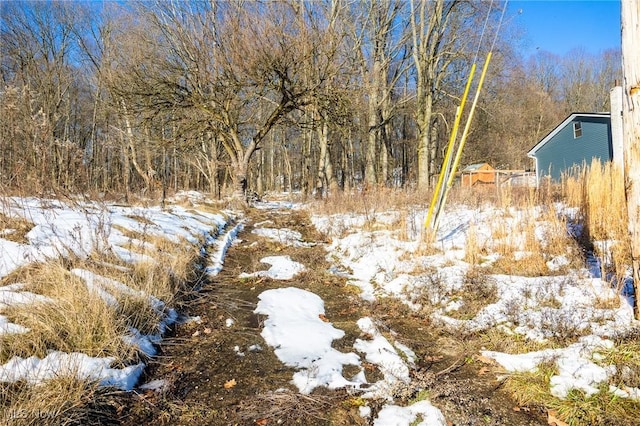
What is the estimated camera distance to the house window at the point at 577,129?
2130 centimetres

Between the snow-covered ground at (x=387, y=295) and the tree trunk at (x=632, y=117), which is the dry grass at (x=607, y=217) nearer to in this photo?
the snow-covered ground at (x=387, y=295)

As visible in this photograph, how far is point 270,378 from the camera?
2.48m

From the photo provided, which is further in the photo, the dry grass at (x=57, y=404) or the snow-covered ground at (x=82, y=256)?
the snow-covered ground at (x=82, y=256)

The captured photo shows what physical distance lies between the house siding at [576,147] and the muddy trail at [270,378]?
18.4 meters

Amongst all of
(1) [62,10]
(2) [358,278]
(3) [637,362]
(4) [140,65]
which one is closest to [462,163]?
(4) [140,65]

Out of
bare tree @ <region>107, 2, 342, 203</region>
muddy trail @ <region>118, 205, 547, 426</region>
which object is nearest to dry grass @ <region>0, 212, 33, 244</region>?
muddy trail @ <region>118, 205, 547, 426</region>

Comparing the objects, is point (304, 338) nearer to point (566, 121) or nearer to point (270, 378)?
point (270, 378)

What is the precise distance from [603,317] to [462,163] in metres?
25.2

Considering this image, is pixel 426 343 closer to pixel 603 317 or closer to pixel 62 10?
pixel 603 317

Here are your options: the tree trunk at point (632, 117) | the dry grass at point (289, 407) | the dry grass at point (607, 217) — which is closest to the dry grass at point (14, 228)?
the dry grass at point (289, 407)

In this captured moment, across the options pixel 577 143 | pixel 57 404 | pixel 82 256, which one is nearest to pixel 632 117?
pixel 57 404

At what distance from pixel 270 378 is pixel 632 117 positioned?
329cm

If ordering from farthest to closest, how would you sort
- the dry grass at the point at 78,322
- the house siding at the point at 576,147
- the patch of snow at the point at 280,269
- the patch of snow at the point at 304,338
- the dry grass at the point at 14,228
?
the house siding at the point at 576,147
the patch of snow at the point at 280,269
the dry grass at the point at 14,228
the patch of snow at the point at 304,338
the dry grass at the point at 78,322

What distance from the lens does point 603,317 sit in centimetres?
289
